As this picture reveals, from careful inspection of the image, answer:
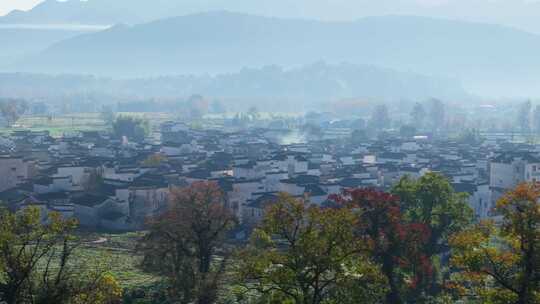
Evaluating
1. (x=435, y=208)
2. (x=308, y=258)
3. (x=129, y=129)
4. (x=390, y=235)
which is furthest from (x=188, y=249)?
(x=129, y=129)

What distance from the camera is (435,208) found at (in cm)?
2477

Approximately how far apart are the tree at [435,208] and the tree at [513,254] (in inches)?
341

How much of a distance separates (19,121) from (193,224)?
81.8 m

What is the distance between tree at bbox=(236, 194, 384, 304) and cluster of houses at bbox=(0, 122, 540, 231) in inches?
659

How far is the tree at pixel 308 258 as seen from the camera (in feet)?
49.4

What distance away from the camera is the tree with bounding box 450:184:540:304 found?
14578 millimetres

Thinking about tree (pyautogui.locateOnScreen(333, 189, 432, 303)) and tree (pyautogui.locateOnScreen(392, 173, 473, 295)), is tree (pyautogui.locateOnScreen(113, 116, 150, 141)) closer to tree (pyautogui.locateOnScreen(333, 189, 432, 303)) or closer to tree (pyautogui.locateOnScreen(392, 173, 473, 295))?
tree (pyautogui.locateOnScreen(392, 173, 473, 295))

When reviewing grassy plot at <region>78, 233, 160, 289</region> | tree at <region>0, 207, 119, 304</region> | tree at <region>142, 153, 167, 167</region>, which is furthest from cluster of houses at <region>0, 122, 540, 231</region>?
tree at <region>0, 207, 119, 304</region>

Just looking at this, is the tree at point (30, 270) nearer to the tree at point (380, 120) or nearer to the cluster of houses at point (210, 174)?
the cluster of houses at point (210, 174)

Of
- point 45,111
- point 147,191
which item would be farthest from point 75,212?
point 45,111

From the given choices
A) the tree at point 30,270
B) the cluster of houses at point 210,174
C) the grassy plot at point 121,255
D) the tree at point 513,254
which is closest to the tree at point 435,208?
the grassy plot at point 121,255

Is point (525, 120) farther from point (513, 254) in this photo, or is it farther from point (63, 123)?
point (513, 254)

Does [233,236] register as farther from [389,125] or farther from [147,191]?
[389,125]

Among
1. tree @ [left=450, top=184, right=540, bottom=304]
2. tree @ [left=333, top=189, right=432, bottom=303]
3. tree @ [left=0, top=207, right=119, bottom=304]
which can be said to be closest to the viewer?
tree @ [left=0, top=207, right=119, bottom=304]
